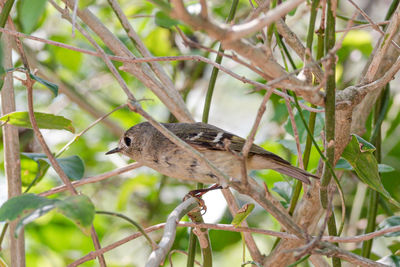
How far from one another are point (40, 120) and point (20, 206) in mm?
579

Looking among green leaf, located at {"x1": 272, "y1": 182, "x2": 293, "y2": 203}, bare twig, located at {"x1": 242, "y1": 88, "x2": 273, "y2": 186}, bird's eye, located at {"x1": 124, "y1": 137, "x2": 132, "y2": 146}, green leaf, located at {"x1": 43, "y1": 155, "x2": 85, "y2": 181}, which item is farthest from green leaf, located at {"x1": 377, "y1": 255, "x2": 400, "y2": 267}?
bird's eye, located at {"x1": 124, "y1": 137, "x2": 132, "y2": 146}

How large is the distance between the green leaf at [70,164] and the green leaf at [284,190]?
740 mm

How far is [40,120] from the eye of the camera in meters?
1.61

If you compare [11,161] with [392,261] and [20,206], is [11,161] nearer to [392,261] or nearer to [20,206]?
[20,206]

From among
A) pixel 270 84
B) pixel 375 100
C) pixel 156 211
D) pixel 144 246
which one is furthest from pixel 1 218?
pixel 144 246

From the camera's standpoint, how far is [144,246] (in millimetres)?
3295

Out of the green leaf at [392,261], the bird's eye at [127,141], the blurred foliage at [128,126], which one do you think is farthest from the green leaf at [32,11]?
the bird's eye at [127,141]

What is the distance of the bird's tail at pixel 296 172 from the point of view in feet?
5.85

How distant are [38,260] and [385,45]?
6.94 ft

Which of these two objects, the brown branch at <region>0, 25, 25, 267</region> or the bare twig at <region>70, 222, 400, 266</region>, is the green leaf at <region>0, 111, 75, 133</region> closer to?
the brown branch at <region>0, 25, 25, 267</region>

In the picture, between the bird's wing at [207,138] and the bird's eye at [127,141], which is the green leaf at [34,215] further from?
the bird's eye at [127,141]

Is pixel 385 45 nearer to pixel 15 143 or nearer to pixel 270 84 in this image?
pixel 270 84

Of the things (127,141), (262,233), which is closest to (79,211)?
(262,233)

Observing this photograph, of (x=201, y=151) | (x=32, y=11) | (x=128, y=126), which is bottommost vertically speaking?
(x=32, y=11)
